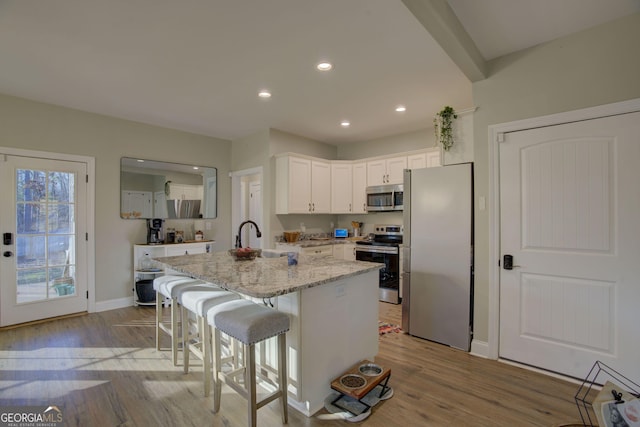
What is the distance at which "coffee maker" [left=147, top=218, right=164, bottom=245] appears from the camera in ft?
14.6

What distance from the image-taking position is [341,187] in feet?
17.9

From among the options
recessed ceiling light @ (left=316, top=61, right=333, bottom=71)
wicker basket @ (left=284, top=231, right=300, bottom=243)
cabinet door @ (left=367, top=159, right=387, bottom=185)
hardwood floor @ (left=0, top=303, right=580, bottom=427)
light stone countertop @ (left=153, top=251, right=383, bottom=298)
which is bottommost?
hardwood floor @ (left=0, top=303, right=580, bottom=427)

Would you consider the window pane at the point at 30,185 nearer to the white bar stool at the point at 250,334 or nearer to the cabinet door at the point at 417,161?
the white bar stool at the point at 250,334

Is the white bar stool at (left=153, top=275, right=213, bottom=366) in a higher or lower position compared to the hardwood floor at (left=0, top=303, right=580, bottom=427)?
higher

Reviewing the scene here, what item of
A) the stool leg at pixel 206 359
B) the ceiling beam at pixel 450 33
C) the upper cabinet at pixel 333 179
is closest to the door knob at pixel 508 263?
the ceiling beam at pixel 450 33

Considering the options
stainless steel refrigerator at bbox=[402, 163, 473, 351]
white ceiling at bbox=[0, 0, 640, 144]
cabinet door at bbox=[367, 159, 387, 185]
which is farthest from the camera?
cabinet door at bbox=[367, 159, 387, 185]

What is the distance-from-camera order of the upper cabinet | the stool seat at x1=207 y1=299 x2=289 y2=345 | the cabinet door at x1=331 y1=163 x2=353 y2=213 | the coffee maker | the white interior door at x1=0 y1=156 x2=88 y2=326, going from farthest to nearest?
1. the cabinet door at x1=331 y1=163 x2=353 y2=213
2. the upper cabinet
3. the coffee maker
4. the white interior door at x1=0 y1=156 x2=88 y2=326
5. the stool seat at x1=207 y1=299 x2=289 y2=345

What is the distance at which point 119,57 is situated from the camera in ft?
8.67

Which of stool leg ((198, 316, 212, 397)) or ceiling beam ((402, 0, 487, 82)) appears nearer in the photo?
ceiling beam ((402, 0, 487, 82))

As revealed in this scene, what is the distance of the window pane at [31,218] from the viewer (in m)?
3.58

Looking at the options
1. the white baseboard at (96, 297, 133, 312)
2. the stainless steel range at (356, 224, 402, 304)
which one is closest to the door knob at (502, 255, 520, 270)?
the stainless steel range at (356, 224, 402, 304)

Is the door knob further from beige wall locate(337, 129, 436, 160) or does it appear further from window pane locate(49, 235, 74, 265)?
window pane locate(49, 235, 74, 265)

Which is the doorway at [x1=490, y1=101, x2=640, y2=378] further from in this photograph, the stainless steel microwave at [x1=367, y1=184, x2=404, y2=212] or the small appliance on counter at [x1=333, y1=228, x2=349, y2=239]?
the small appliance on counter at [x1=333, y1=228, x2=349, y2=239]

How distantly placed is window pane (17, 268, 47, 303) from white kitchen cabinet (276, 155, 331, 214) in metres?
3.06
